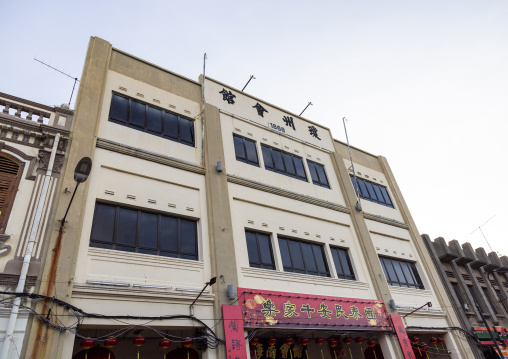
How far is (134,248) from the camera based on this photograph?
1023 centimetres

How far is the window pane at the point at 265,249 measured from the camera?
12.7 m

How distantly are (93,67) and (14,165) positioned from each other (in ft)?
16.1

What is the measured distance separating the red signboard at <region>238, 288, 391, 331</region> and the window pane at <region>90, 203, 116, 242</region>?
433cm

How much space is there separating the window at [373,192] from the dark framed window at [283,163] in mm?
3908

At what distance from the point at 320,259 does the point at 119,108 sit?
9871 millimetres

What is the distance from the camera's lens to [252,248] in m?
12.6

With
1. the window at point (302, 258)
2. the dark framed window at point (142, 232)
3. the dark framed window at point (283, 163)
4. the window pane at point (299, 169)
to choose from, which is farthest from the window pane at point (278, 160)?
the dark framed window at point (142, 232)

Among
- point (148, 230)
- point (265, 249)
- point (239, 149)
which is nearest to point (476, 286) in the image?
point (265, 249)

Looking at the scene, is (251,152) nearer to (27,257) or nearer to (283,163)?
(283,163)

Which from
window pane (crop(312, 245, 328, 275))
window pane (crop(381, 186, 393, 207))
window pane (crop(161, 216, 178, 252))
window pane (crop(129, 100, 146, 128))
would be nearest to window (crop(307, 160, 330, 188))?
window pane (crop(312, 245, 328, 275))

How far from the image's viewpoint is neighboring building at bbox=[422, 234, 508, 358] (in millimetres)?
18125

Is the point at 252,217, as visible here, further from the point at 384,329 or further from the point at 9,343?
the point at 9,343

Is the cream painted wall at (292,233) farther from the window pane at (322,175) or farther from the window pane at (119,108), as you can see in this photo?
the window pane at (119,108)

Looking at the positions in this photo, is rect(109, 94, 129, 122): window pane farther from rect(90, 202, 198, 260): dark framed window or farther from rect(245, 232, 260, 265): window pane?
rect(245, 232, 260, 265): window pane
